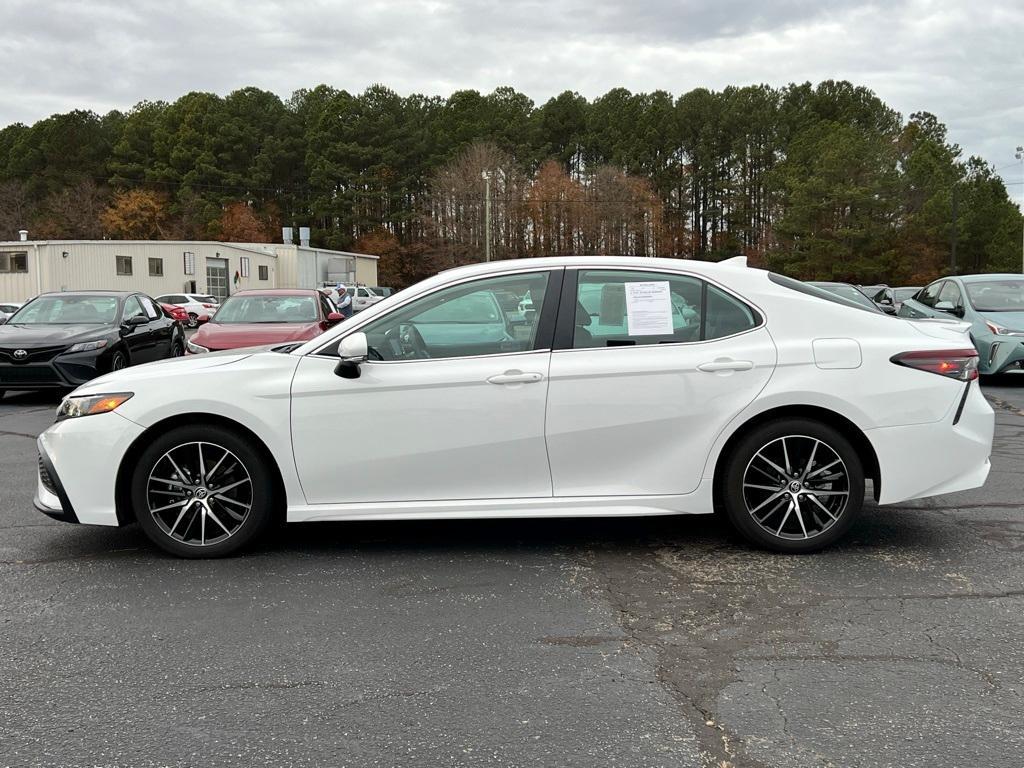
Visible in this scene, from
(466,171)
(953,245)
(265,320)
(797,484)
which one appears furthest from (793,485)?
(466,171)

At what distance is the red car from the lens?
11938 millimetres

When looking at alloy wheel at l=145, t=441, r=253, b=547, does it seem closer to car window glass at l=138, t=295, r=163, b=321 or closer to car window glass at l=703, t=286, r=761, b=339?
car window glass at l=703, t=286, r=761, b=339

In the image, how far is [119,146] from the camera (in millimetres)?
83688

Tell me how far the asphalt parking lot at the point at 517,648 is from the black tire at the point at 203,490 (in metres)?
0.15

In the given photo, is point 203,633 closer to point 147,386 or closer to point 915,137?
point 147,386

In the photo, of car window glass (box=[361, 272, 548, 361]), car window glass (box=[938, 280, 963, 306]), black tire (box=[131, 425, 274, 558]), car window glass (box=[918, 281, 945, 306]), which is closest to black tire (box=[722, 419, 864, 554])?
car window glass (box=[361, 272, 548, 361])

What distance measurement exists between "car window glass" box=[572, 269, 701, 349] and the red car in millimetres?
7188

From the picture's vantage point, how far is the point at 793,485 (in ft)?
15.9

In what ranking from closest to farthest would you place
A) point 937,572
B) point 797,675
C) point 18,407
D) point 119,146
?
point 797,675 → point 937,572 → point 18,407 → point 119,146

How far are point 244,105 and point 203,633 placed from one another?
89.8m

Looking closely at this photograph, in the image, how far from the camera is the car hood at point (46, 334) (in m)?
11.7

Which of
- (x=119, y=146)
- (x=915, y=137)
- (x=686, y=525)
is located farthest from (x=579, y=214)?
(x=686, y=525)

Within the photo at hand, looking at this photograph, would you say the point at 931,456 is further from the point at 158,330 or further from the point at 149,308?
the point at 149,308

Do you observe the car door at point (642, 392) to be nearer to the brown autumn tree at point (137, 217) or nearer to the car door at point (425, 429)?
the car door at point (425, 429)
